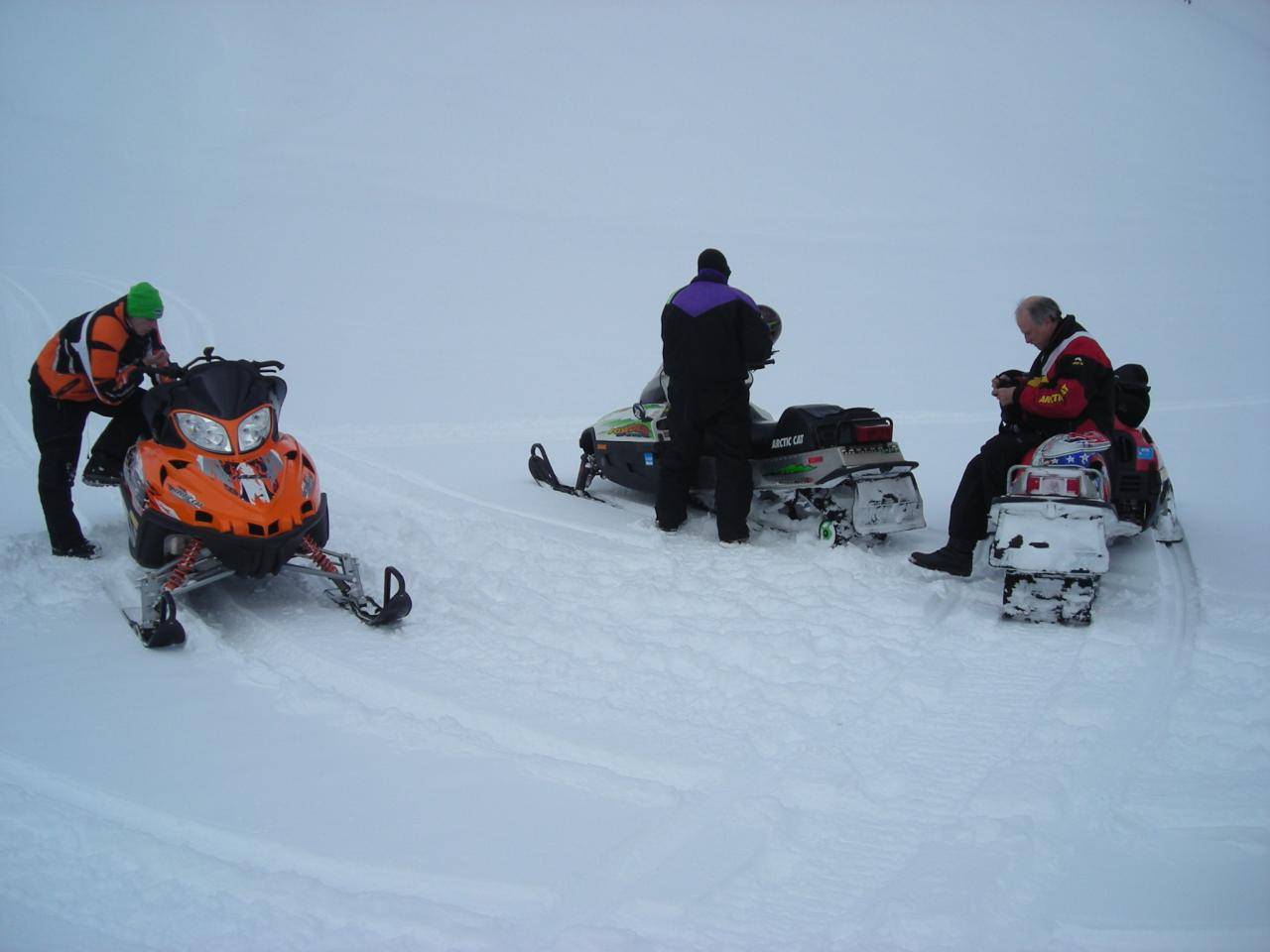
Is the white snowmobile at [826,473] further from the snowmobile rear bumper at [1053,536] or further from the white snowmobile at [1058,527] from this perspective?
the snowmobile rear bumper at [1053,536]

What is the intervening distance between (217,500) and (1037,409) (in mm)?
3544

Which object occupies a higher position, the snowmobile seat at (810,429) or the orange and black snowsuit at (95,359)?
the snowmobile seat at (810,429)

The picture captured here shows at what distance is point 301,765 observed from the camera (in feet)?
9.68

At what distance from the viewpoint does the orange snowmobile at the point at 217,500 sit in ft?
13.0

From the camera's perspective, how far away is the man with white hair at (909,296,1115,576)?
14.5ft

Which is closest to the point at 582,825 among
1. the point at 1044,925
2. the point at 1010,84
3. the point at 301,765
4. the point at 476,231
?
the point at 301,765

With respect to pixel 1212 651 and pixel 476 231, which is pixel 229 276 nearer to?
pixel 476 231

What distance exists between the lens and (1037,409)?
14.8 ft

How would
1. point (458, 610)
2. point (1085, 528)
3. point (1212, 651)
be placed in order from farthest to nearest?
point (458, 610), point (1085, 528), point (1212, 651)

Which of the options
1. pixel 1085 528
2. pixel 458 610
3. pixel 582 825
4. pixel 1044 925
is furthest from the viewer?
pixel 458 610

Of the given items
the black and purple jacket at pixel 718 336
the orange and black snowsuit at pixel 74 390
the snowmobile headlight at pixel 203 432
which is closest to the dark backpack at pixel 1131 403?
the black and purple jacket at pixel 718 336

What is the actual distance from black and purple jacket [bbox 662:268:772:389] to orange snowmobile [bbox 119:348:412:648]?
6.76ft

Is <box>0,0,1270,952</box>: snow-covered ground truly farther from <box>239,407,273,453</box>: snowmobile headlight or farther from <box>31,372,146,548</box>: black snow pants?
<box>239,407,273,453</box>: snowmobile headlight

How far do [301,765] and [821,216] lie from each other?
57.3 ft
